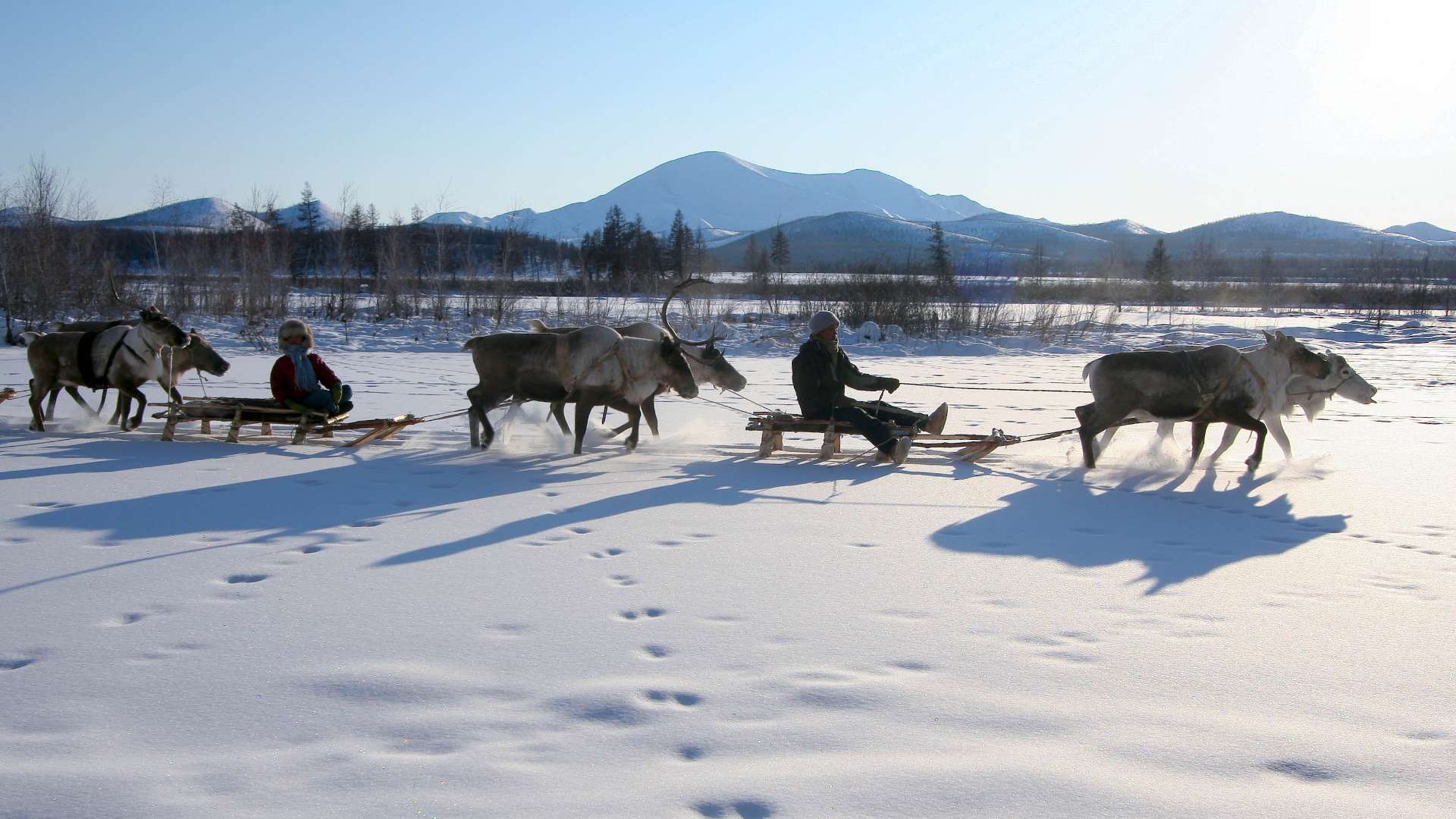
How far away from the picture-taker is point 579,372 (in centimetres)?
848

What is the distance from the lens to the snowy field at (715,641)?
2.87m

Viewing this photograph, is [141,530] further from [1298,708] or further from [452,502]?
[1298,708]

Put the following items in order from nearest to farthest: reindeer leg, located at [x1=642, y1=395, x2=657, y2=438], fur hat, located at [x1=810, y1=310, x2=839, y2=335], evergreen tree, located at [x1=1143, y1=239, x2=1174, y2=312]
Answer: fur hat, located at [x1=810, y1=310, x2=839, y2=335]
reindeer leg, located at [x1=642, y1=395, x2=657, y2=438]
evergreen tree, located at [x1=1143, y1=239, x2=1174, y2=312]

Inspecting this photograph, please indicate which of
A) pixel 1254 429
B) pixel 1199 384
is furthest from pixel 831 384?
pixel 1254 429

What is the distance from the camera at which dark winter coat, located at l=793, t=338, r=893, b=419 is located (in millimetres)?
8453

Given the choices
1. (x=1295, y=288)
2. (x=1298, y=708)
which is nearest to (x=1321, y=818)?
(x=1298, y=708)

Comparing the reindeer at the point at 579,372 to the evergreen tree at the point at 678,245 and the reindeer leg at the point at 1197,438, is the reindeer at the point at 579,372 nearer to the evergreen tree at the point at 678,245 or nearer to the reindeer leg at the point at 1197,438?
the reindeer leg at the point at 1197,438

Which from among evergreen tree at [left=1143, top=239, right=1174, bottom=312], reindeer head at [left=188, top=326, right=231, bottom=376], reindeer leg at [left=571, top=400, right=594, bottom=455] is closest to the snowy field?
reindeer leg at [left=571, top=400, right=594, bottom=455]

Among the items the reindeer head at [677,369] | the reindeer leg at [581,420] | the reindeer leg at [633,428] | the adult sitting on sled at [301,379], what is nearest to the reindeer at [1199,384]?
the reindeer head at [677,369]

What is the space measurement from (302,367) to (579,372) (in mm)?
2524

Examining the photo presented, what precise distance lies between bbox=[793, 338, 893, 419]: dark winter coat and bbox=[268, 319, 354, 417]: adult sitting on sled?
4125 mm

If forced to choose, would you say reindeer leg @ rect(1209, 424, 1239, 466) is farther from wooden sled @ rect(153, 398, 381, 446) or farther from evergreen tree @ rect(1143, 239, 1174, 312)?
evergreen tree @ rect(1143, 239, 1174, 312)

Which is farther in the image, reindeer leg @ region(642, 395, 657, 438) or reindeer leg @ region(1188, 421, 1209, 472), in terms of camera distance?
reindeer leg @ region(642, 395, 657, 438)

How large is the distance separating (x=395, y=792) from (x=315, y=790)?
0.74ft
